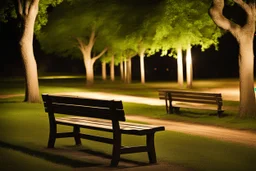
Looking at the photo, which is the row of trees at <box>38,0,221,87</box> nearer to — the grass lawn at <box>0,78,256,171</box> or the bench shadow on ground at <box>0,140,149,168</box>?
the grass lawn at <box>0,78,256,171</box>

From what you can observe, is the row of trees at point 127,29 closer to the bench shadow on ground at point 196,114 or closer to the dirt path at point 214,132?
the bench shadow on ground at point 196,114

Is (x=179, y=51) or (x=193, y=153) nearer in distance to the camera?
(x=193, y=153)

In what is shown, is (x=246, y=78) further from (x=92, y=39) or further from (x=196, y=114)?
(x=92, y=39)

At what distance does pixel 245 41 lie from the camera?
17359 mm

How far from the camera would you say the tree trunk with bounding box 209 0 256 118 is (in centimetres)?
1695

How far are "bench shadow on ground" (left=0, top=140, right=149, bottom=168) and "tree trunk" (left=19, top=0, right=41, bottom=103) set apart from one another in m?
15.2

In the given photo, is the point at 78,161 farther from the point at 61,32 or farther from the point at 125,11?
the point at 61,32

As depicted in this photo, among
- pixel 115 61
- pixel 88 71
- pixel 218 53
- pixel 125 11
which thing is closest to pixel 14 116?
pixel 125 11

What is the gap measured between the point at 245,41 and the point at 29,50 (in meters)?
12.6

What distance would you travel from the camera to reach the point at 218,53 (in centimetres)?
9544

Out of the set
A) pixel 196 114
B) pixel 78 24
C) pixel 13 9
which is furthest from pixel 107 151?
pixel 78 24

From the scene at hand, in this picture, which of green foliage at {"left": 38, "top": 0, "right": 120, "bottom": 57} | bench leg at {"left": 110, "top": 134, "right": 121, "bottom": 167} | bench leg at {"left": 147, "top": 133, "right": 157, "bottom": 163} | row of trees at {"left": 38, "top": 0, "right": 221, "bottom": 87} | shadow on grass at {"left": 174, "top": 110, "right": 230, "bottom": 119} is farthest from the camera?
green foliage at {"left": 38, "top": 0, "right": 120, "bottom": 57}

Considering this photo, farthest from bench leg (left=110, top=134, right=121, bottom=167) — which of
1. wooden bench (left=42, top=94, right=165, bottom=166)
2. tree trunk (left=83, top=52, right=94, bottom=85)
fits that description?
tree trunk (left=83, top=52, right=94, bottom=85)

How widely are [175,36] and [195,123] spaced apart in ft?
64.7
